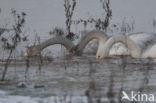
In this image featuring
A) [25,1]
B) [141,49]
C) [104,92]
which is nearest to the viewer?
[104,92]

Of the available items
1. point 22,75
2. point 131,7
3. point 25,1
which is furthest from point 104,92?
point 25,1

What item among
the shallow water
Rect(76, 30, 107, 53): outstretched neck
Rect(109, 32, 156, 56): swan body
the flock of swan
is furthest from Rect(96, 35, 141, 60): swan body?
the shallow water

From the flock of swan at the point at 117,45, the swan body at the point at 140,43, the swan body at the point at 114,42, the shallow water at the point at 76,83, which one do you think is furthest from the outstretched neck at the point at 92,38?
the shallow water at the point at 76,83

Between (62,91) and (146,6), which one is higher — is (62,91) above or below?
below

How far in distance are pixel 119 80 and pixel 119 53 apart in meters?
3.82

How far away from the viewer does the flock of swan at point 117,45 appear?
728 centimetres

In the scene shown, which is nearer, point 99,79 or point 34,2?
point 99,79

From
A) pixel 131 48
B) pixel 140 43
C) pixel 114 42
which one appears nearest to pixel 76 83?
pixel 114 42

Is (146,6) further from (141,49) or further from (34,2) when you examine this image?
(141,49)

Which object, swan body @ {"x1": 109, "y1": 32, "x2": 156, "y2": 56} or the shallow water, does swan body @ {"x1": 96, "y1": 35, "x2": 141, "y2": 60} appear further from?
the shallow water

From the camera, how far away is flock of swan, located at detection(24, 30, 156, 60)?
23.9 feet

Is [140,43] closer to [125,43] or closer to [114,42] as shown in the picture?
[125,43]

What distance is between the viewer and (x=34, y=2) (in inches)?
846

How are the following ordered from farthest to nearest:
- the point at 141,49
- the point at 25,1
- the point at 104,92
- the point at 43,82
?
the point at 25,1 < the point at 141,49 < the point at 43,82 < the point at 104,92
